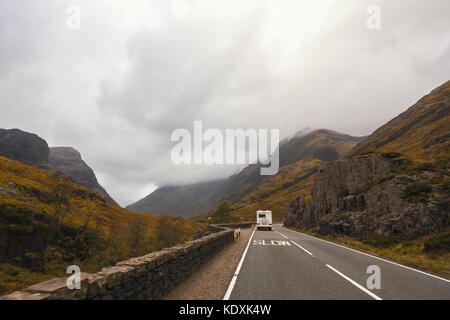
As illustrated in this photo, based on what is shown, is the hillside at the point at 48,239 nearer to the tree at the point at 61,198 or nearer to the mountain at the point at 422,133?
the tree at the point at 61,198

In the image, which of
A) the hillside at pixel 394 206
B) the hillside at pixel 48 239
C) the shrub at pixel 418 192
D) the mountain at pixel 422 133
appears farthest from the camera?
the mountain at pixel 422 133

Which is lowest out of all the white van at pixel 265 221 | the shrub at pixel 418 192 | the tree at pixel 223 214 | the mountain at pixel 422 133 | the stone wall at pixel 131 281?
the tree at pixel 223 214

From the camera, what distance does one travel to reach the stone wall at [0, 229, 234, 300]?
138 inches

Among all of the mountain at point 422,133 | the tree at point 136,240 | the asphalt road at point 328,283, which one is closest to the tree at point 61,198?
the tree at point 136,240

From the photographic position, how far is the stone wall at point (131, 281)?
3.50 m

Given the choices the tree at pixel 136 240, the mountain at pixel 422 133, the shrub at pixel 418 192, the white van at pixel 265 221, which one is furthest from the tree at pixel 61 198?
the mountain at pixel 422 133

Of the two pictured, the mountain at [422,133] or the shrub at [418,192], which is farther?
the mountain at [422,133]

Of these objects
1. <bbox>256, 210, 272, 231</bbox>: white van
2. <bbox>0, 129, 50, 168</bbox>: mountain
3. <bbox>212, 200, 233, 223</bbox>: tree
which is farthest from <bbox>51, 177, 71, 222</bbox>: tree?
<bbox>0, 129, 50, 168</bbox>: mountain

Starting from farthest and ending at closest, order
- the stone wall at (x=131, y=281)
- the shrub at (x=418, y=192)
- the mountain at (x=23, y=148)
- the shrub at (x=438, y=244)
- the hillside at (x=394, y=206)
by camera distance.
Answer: the mountain at (x=23, y=148), the shrub at (x=418, y=192), the hillside at (x=394, y=206), the shrub at (x=438, y=244), the stone wall at (x=131, y=281)

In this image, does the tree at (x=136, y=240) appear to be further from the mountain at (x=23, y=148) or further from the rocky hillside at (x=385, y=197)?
the mountain at (x=23, y=148)

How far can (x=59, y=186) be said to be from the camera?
1160 inches

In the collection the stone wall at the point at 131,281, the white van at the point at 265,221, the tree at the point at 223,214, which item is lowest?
the tree at the point at 223,214

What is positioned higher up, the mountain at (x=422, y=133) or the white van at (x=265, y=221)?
the mountain at (x=422, y=133)
